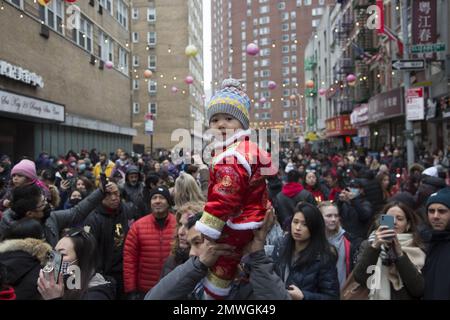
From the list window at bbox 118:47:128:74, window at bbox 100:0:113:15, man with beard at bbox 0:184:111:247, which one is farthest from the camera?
window at bbox 118:47:128:74

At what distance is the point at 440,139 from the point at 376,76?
444 inches

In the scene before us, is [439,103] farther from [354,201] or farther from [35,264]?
[35,264]

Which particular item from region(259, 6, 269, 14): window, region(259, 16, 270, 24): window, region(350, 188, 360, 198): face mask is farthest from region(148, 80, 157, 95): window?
region(259, 6, 269, 14): window

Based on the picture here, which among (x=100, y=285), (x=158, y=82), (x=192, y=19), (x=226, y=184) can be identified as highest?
(x=192, y=19)

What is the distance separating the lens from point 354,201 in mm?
6934

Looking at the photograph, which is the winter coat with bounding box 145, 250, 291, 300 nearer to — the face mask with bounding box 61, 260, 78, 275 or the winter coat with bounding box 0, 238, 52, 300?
Answer: the face mask with bounding box 61, 260, 78, 275

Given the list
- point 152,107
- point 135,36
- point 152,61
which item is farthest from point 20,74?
point 135,36

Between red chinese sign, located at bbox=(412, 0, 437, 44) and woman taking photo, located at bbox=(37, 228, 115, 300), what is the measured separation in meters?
18.5

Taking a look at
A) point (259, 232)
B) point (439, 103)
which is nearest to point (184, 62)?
point (439, 103)

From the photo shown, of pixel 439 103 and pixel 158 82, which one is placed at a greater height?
pixel 158 82

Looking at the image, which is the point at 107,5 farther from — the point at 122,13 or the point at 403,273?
the point at 403,273

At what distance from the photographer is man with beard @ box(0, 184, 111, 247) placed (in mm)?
4707

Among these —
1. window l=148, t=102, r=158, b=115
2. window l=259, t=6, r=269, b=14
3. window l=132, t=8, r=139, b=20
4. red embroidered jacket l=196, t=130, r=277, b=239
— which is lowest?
red embroidered jacket l=196, t=130, r=277, b=239

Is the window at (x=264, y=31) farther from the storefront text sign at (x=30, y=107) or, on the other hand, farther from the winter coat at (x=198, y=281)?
the winter coat at (x=198, y=281)
